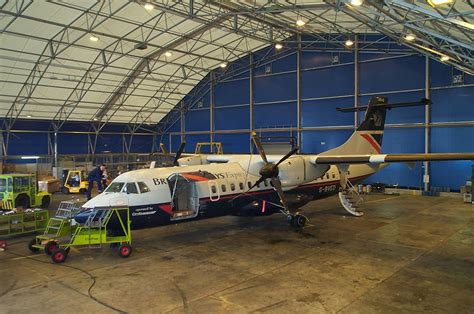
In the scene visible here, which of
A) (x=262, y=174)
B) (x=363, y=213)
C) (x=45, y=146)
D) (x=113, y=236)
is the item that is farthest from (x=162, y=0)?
(x=45, y=146)

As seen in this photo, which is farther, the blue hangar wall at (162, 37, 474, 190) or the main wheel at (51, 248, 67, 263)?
the blue hangar wall at (162, 37, 474, 190)

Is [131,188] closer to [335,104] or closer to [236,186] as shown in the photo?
[236,186]

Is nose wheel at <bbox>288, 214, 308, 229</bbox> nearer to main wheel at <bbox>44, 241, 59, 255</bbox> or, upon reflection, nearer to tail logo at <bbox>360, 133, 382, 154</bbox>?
tail logo at <bbox>360, 133, 382, 154</bbox>

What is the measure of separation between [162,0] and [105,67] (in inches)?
404

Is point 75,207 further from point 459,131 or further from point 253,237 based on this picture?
point 459,131

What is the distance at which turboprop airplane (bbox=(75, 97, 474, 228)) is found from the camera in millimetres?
14125

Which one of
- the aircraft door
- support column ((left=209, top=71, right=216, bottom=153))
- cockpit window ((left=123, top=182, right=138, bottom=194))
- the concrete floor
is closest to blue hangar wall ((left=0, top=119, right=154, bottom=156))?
support column ((left=209, top=71, right=216, bottom=153))

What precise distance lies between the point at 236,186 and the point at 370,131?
9321mm

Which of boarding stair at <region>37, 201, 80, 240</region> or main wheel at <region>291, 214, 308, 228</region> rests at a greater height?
boarding stair at <region>37, 201, 80, 240</region>

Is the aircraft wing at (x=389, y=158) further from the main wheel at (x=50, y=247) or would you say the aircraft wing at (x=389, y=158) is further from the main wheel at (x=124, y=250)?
the main wheel at (x=50, y=247)

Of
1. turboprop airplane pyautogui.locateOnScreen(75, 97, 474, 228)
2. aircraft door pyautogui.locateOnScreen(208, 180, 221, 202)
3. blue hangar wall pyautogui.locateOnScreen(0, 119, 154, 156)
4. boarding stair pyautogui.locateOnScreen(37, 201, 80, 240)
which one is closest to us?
boarding stair pyautogui.locateOnScreen(37, 201, 80, 240)

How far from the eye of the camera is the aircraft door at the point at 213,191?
15.7 meters

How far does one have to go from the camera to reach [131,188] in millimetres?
14094

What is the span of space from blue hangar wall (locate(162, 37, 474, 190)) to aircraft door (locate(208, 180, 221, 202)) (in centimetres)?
1915
